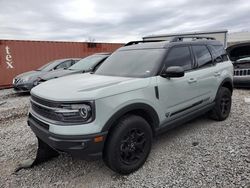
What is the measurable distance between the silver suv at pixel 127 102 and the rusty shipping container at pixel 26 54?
10322 millimetres

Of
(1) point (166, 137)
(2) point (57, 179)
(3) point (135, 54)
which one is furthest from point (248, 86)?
(2) point (57, 179)

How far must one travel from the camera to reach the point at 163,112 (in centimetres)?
318

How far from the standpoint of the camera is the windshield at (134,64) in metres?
3.21

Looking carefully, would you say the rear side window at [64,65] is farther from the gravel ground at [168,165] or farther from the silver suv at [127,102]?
the silver suv at [127,102]

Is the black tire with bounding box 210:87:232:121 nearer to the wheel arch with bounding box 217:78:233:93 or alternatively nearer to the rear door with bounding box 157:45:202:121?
the wheel arch with bounding box 217:78:233:93

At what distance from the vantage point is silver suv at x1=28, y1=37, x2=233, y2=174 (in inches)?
95.2

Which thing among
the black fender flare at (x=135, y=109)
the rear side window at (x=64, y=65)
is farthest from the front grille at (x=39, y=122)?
the rear side window at (x=64, y=65)

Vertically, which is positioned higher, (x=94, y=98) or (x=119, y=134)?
(x=94, y=98)

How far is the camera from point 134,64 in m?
3.46

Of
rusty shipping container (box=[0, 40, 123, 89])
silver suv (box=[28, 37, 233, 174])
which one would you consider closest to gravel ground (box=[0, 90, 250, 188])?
silver suv (box=[28, 37, 233, 174])

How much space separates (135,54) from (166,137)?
1.68 metres

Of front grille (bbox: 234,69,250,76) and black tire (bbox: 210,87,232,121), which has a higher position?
front grille (bbox: 234,69,250,76)

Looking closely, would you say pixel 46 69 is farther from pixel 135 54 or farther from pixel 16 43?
pixel 135 54

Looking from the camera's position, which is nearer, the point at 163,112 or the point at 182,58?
the point at 163,112
